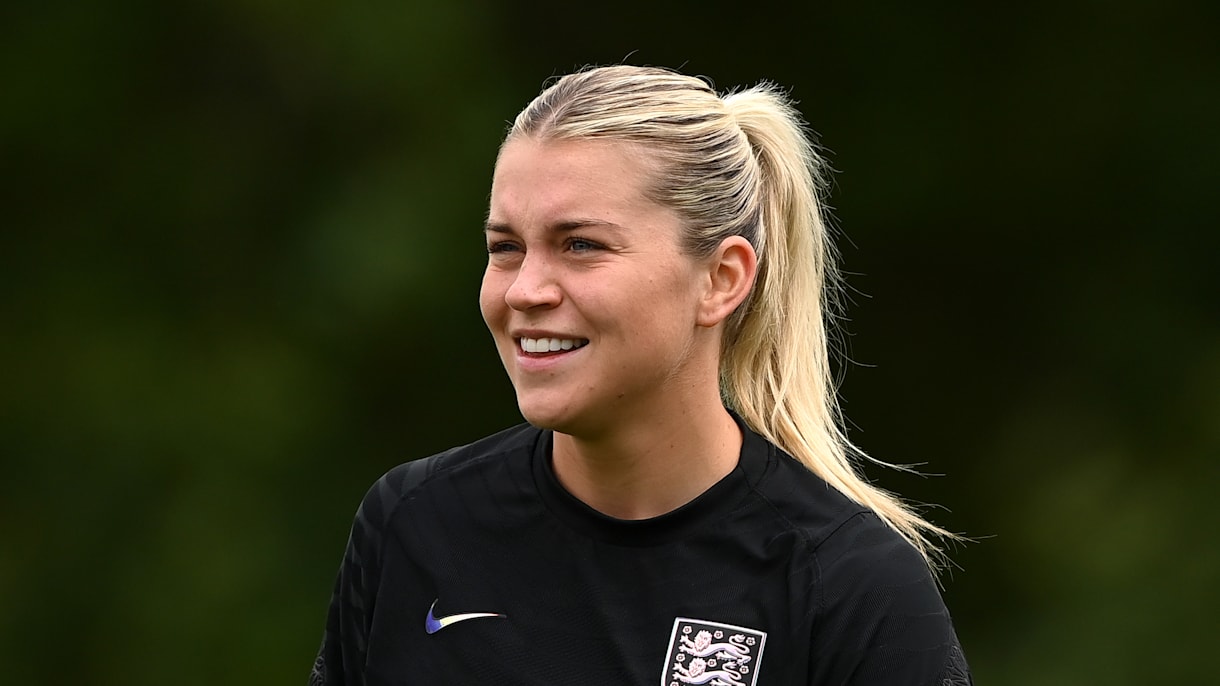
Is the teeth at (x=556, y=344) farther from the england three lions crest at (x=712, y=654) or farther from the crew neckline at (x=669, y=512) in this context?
the england three lions crest at (x=712, y=654)

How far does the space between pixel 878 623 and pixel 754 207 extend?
807mm

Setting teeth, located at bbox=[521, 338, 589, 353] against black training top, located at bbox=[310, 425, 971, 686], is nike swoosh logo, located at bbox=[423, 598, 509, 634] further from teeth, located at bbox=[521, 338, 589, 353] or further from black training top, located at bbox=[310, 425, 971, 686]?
teeth, located at bbox=[521, 338, 589, 353]

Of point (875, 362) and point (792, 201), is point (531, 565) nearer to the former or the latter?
point (792, 201)

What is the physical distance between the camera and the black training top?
3166mm

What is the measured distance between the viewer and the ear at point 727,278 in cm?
334

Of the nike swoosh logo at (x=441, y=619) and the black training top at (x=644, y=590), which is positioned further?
the nike swoosh logo at (x=441, y=619)

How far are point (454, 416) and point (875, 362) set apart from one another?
192 cm

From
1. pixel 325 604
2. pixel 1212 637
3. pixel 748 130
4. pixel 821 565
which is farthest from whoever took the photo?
pixel 325 604

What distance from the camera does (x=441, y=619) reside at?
133 inches

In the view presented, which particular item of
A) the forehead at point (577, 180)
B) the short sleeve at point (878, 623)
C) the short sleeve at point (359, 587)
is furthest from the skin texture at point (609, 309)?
the short sleeve at point (359, 587)

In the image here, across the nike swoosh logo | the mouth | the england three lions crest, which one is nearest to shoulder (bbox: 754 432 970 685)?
the england three lions crest

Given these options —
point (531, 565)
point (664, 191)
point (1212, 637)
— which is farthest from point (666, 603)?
point (1212, 637)

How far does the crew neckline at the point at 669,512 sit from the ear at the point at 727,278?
10.3 inches

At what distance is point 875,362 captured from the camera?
27.3ft
